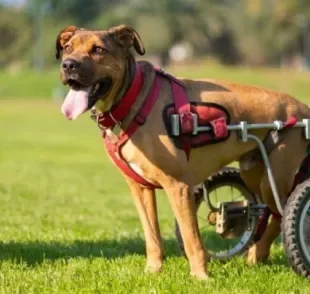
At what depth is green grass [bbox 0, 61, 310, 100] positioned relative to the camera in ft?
236

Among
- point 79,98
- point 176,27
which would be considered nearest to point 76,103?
point 79,98

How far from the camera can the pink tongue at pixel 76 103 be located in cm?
612

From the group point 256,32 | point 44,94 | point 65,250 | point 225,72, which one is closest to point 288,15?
point 256,32

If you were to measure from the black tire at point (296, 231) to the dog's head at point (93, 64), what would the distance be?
5.44 ft

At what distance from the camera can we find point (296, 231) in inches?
255

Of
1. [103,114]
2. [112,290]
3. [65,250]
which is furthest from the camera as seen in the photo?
[65,250]

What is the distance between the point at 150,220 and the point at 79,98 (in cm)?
151

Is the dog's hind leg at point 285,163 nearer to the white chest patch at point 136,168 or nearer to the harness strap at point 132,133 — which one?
the harness strap at point 132,133

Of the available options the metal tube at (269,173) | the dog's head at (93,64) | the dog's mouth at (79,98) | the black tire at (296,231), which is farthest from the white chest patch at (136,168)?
the black tire at (296,231)

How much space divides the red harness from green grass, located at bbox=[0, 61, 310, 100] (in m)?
64.2

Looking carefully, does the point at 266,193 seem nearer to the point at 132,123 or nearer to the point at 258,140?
the point at 258,140

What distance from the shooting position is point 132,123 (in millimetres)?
6496

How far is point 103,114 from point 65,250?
1907 millimetres

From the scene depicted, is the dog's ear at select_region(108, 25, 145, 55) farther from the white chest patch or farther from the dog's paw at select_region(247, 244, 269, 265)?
the dog's paw at select_region(247, 244, 269, 265)
